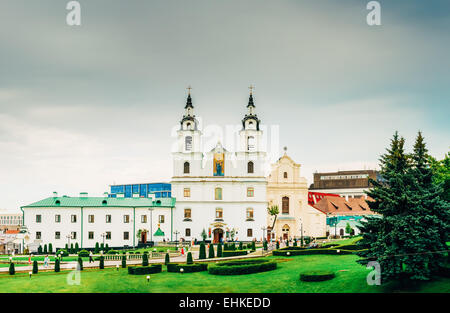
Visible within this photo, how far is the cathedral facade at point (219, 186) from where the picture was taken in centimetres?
7062

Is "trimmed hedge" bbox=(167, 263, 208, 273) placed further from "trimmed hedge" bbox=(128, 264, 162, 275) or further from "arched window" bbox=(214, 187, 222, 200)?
"arched window" bbox=(214, 187, 222, 200)

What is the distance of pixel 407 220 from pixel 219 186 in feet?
157

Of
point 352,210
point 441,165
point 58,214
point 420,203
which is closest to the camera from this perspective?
point 420,203

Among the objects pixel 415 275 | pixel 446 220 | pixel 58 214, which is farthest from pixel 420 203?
pixel 58 214

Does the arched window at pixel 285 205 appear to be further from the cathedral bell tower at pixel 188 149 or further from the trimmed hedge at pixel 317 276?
the trimmed hedge at pixel 317 276

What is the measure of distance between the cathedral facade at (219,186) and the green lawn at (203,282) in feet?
106

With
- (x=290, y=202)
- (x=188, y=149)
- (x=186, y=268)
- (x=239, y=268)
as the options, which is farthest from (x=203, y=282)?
(x=290, y=202)

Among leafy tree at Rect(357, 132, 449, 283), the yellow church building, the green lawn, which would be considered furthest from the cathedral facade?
leafy tree at Rect(357, 132, 449, 283)

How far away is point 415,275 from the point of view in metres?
24.4

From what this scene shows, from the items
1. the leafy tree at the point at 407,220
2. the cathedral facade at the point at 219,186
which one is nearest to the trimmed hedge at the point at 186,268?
the leafy tree at the point at 407,220

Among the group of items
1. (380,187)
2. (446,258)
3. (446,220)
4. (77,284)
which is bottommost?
(77,284)
